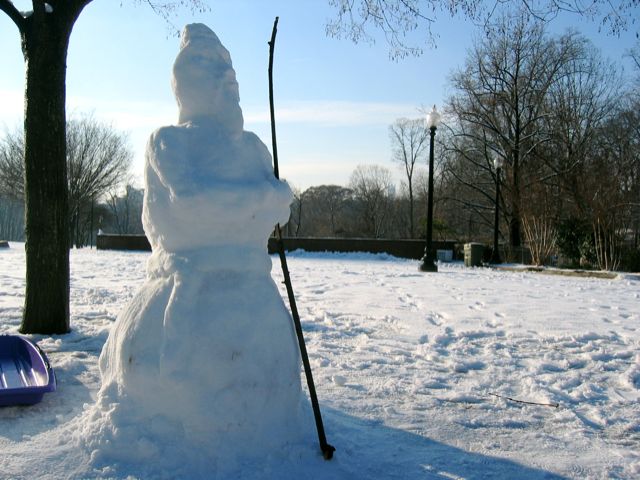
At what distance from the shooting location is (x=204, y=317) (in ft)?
10.4

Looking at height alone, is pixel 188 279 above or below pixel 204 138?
below

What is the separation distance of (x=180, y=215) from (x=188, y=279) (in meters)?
0.37

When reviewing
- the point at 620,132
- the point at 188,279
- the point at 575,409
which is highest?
the point at 620,132

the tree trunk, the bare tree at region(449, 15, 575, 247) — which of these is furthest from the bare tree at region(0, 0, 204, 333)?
the bare tree at region(449, 15, 575, 247)

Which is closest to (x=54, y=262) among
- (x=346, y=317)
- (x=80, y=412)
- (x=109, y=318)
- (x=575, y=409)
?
(x=109, y=318)

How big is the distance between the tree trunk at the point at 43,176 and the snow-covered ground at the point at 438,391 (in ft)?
1.51

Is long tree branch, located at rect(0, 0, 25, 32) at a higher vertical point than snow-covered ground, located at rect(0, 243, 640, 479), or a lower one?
higher

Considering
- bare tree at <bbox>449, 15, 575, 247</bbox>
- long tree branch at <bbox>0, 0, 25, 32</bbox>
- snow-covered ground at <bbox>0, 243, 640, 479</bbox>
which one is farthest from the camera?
bare tree at <bbox>449, 15, 575, 247</bbox>

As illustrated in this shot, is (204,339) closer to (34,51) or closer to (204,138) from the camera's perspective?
(204,138)

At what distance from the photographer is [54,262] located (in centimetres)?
658

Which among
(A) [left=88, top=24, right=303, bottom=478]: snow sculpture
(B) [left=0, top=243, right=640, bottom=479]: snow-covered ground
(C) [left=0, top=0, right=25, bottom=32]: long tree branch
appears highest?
(C) [left=0, top=0, right=25, bottom=32]: long tree branch

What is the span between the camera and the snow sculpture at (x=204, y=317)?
308cm

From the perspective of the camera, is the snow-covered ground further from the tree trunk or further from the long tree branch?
the long tree branch

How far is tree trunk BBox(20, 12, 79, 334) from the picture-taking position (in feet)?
21.4
